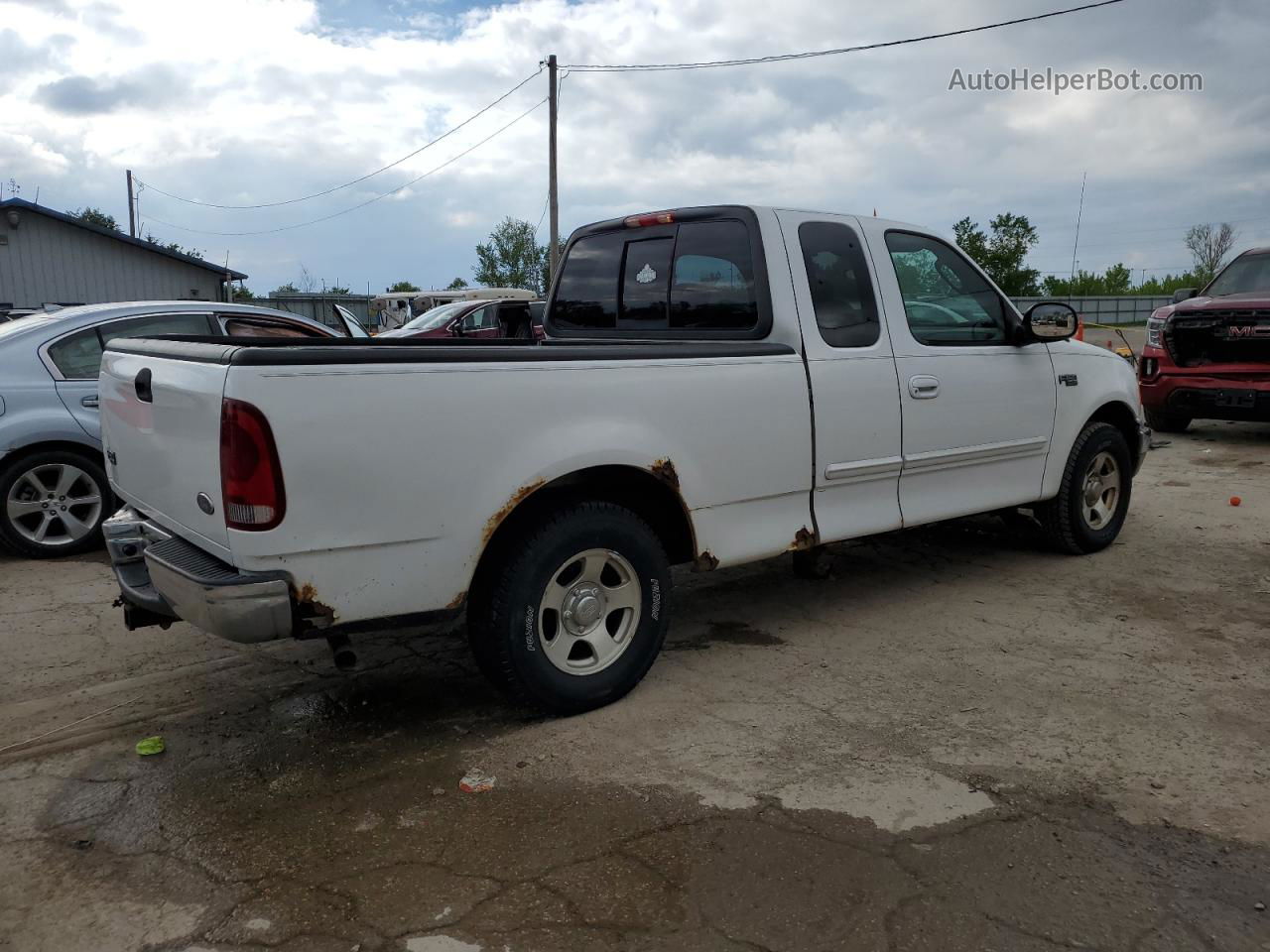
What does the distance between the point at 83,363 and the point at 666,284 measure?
4.00 metres

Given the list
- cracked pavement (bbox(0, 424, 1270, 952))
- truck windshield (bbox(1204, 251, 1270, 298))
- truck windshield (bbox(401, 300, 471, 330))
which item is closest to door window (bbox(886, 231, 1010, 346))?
cracked pavement (bbox(0, 424, 1270, 952))

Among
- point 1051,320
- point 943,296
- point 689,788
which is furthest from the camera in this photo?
point 1051,320

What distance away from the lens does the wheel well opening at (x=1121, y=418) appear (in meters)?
5.98

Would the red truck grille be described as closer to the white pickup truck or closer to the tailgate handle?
the white pickup truck

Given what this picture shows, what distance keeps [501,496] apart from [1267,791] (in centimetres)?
266

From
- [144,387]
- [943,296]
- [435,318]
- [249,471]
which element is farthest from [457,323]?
[249,471]

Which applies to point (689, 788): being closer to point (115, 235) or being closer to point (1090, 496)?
point (1090, 496)

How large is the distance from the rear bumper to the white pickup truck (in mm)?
5210

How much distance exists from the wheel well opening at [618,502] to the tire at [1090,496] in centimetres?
282

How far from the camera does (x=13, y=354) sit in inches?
241

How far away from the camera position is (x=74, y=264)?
947 inches

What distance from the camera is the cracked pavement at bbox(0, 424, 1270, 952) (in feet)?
8.38

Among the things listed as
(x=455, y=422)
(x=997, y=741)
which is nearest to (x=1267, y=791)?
(x=997, y=741)

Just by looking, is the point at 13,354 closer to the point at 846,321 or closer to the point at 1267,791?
the point at 846,321
